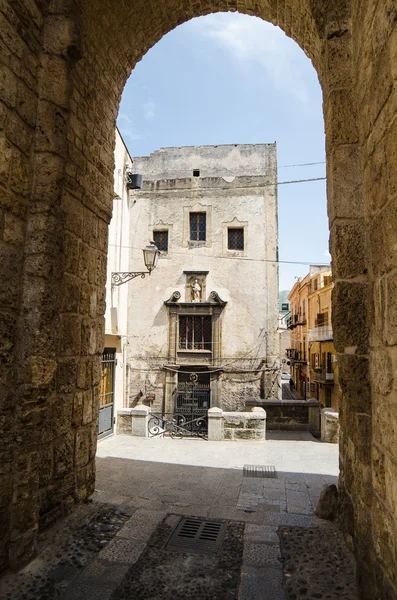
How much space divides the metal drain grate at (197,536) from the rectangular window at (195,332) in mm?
11873

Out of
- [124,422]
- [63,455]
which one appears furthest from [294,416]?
[63,455]

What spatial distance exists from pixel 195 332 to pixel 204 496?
1143cm

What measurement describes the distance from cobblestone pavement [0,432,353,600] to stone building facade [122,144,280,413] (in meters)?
7.87

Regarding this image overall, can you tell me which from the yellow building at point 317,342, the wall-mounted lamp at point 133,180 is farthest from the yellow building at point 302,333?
the wall-mounted lamp at point 133,180

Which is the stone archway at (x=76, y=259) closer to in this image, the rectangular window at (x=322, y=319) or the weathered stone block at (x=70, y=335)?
the weathered stone block at (x=70, y=335)

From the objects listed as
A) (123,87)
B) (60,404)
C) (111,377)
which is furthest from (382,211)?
(111,377)

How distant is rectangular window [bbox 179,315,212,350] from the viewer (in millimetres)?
15469

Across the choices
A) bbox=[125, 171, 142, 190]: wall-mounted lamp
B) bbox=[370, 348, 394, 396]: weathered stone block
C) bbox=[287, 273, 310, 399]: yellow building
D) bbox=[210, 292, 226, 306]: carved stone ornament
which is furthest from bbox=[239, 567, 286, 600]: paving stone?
bbox=[287, 273, 310, 399]: yellow building

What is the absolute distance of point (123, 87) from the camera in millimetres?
4695

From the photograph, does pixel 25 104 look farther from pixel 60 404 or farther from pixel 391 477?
pixel 391 477

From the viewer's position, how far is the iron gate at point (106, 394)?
8164mm

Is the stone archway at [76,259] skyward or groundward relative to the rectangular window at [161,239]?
groundward

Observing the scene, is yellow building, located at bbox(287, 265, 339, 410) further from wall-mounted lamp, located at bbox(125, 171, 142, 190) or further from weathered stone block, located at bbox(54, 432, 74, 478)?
weathered stone block, located at bbox(54, 432, 74, 478)

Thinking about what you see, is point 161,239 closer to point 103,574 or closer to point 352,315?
point 352,315
